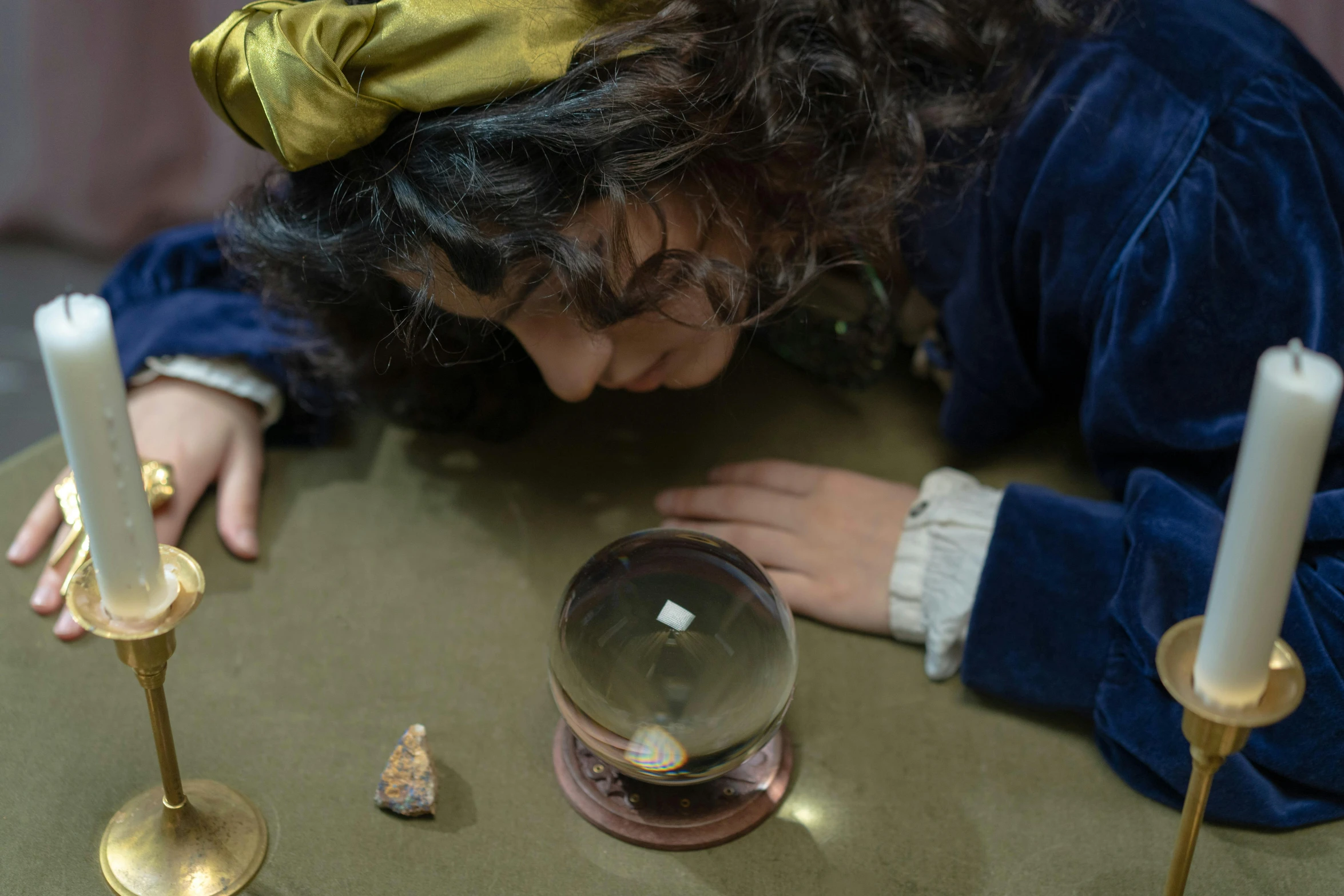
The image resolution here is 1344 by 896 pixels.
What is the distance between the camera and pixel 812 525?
0.73 m

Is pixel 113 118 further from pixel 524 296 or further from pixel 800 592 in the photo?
pixel 800 592

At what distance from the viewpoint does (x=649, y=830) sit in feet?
1.87

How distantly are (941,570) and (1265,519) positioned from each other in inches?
13.6

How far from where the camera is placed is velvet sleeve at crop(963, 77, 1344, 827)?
0.57 metres

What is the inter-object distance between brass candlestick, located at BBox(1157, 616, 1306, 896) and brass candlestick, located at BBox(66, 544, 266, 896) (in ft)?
1.19

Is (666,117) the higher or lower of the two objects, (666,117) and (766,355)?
the higher

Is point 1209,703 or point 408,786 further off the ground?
point 1209,703

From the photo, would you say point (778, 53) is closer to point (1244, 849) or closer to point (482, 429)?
point (482, 429)

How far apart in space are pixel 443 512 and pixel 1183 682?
0.50 meters

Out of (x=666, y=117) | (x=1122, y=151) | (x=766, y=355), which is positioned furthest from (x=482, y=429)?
(x=1122, y=151)

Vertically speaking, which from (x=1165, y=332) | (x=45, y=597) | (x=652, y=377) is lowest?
(x=45, y=597)

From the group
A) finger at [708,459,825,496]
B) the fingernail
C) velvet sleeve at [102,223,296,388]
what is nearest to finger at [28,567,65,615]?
the fingernail

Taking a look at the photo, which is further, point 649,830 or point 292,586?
point 292,586

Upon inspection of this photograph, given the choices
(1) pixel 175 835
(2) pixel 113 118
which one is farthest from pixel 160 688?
(2) pixel 113 118
